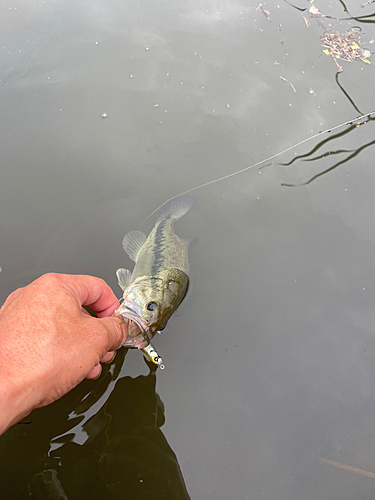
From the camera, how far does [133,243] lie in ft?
11.4

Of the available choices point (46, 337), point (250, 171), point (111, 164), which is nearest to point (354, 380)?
point (250, 171)

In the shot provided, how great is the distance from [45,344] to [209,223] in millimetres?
2571

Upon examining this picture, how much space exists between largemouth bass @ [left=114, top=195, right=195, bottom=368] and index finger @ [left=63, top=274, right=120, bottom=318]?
0.38 feet

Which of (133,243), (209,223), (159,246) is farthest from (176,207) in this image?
(133,243)

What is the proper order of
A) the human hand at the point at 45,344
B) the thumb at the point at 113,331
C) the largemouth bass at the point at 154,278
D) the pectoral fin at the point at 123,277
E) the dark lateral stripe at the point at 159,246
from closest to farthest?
the human hand at the point at 45,344
the thumb at the point at 113,331
the largemouth bass at the point at 154,278
the pectoral fin at the point at 123,277
the dark lateral stripe at the point at 159,246

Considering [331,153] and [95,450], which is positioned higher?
[331,153]

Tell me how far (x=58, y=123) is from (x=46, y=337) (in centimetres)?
337

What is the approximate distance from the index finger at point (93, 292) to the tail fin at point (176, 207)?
4.84ft

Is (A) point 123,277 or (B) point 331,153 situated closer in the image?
(A) point 123,277

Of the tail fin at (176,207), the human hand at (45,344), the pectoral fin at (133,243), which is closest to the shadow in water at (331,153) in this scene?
the tail fin at (176,207)

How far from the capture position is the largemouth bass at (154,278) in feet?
8.09

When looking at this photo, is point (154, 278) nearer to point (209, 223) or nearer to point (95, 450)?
point (209, 223)

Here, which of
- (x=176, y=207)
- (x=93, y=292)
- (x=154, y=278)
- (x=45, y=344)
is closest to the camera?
(x=45, y=344)

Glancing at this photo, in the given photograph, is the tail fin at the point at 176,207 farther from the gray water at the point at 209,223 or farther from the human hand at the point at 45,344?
the human hand at the point at 45,344
